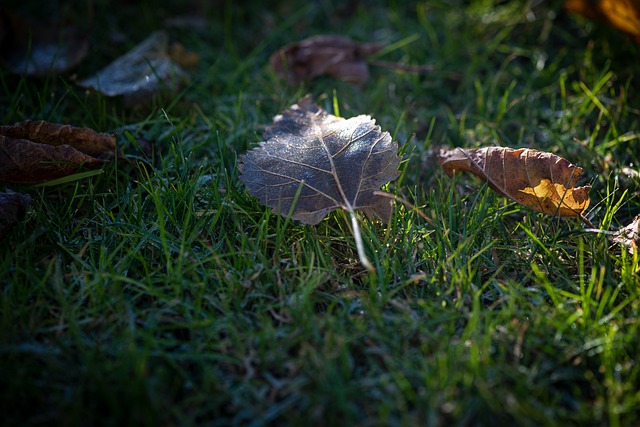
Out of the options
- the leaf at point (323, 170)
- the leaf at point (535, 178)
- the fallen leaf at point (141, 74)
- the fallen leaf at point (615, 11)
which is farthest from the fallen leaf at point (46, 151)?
the fallen leaf at point (615, 11)

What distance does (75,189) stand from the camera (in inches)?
68.3

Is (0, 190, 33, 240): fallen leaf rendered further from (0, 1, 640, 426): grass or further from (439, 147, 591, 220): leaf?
(439, 147, 591, 220): leaf

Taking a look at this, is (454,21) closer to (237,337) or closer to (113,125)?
(113,125)

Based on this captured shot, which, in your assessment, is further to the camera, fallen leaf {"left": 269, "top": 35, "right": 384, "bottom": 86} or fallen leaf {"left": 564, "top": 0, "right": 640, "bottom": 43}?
fallen leaf {"left": 269, "top": 35, "right": 384, "bottom": 86}

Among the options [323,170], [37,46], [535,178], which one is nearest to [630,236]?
[535,178]

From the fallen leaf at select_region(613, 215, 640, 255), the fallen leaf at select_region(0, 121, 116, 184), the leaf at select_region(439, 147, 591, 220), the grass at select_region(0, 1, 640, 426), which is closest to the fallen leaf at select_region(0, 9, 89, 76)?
the grass at select_region(0, 1, 640, 426)

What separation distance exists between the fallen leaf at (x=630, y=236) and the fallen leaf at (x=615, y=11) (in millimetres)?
1077

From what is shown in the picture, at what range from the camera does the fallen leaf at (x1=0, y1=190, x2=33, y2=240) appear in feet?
5.08

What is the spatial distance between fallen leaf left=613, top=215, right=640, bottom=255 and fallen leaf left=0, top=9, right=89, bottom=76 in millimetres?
2216

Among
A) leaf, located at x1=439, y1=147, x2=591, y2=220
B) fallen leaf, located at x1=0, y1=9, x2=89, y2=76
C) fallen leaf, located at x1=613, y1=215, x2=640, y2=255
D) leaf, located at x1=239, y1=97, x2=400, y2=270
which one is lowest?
fallen leaf, located at x1=613, y1=215, x2=640, y2=255

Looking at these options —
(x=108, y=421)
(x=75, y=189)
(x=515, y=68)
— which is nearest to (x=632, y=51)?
(x=515, y=68)

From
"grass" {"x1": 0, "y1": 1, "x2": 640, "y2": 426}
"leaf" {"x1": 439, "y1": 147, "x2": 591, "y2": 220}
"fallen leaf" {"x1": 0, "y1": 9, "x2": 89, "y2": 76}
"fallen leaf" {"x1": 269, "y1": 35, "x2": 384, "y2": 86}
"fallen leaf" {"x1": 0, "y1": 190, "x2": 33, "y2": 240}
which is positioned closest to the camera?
"grass" {"x1": 0, "y1": 1, "x2": 640, "y2": 426}

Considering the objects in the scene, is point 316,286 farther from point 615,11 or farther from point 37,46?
point 37,46

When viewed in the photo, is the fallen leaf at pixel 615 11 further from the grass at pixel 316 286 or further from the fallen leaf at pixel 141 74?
the fallen leaf at pixel 141 74
